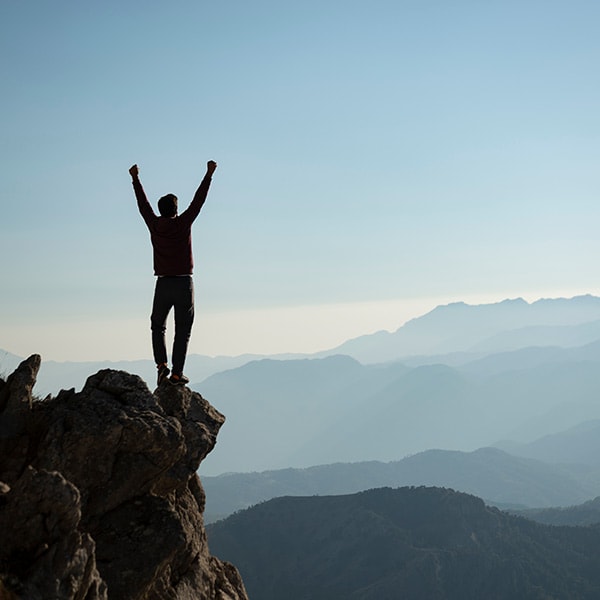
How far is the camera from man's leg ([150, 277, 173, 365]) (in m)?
15.6

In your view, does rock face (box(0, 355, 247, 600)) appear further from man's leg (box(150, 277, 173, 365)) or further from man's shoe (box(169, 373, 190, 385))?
man's leg (box(150, 277, 173, 365))

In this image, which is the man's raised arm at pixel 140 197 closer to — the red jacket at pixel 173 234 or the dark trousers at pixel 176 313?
the red jacket at pixel 173 234

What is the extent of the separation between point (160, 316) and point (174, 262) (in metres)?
→ 1.41

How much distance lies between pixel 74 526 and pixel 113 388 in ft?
12.6

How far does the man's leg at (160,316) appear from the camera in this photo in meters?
15.6

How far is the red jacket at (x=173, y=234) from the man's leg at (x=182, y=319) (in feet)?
1.09

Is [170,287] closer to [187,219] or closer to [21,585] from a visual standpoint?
[187,219]

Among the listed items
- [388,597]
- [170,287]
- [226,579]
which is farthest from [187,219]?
[388,597]

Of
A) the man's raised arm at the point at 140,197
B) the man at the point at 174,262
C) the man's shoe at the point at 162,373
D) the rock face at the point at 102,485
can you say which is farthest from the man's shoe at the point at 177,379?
the man's raised arm at the point at 140,197

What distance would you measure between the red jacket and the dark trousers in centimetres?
29

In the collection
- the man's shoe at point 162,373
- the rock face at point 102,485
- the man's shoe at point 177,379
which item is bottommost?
the rock face at point 102,485

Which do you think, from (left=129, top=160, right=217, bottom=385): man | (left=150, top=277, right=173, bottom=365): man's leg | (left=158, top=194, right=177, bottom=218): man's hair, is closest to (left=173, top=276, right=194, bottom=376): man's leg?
(left=129, top=160, right=217, bottom=385): man

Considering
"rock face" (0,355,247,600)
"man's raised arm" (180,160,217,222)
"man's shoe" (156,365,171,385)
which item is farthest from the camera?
"man's shoe" (156,365,171,385)

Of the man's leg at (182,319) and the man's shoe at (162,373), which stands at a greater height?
the man's leg at (182,319)
